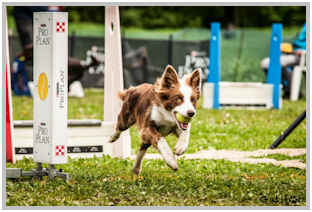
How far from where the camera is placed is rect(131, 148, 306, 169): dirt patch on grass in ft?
24.1

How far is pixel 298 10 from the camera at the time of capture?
101ft

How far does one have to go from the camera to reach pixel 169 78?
16.9 feet

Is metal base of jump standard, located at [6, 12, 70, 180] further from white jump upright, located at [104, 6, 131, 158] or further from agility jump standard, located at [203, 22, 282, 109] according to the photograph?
agility jump standard, located at [203, 22, 282, 109]

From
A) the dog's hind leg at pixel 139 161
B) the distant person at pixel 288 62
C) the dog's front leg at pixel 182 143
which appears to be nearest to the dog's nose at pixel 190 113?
the dog's front leg at pixel 182 143

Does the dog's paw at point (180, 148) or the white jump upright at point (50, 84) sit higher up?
the white jump upright at point (50, 84)

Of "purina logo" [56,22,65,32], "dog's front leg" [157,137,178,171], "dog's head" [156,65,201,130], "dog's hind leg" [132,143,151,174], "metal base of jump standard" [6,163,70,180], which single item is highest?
"purina logo" [56,22,65,32]

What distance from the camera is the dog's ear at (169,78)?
512 cm

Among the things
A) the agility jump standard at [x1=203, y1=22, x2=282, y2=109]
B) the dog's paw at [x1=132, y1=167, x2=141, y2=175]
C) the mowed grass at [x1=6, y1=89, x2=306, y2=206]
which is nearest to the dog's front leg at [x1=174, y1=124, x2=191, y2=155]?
the mowed grass at [x1=6, y1=89, x2=306, y2=206]

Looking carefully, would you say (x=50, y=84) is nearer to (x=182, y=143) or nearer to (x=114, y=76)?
(x=182, y=143)

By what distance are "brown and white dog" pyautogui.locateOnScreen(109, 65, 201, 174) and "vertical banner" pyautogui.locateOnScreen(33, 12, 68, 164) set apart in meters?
0.72

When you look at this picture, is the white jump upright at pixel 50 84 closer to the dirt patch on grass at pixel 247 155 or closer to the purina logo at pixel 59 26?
the purina logo at pixel 59 26

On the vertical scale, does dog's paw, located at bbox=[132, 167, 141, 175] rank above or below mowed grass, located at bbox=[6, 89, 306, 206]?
above

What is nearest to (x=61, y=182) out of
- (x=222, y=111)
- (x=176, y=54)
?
(x=222, y=111)

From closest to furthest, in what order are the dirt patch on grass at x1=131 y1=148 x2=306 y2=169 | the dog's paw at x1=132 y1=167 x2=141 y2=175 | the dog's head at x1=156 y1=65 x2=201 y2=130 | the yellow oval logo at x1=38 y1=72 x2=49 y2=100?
the dog's head at x1=156 y1=65 x2=201 y2=130 → the yellow oval logo at x1=38 y1=72 x2=49 y2=100 → the dog's paw at x1=132 y1=167 x2=141 y2=175 → the dirt patch on grass at x1=131 y1=148 x2=306 y2=169
